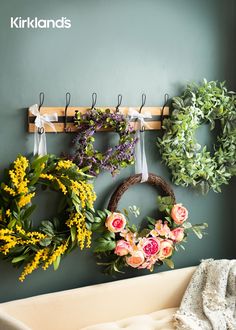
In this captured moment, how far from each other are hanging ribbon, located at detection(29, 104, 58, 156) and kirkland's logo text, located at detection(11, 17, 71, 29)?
370mm

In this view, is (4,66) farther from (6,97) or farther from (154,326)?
(154,326)

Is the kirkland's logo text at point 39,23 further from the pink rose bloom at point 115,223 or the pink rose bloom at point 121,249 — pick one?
the pink rose bloom at point 121,249

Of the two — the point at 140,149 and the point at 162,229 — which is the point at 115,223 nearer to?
the point at 162,229

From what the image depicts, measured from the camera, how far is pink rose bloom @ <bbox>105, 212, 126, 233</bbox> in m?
2.77

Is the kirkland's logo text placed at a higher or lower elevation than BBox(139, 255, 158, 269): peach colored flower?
higher

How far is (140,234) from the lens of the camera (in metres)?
2.92

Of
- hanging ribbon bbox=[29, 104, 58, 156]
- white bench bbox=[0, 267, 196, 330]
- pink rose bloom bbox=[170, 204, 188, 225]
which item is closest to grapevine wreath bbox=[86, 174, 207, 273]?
pink rose bloom bbox=[170, 204, 188, 225]

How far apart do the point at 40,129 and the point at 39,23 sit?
1.63ft

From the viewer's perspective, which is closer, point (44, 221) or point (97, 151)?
point (44, 221)

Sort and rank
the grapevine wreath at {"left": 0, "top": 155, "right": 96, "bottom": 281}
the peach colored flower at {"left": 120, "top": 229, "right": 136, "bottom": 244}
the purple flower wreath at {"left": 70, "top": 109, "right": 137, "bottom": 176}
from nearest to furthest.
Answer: the grapevine wreath at {"left": 0, "top": 155, "right": 96, "bottom": 281}, the purple flower wreath at {"left": 70, "top": 109, "right": 137, "bottom": 176}, the peach colored flower at {"left": 120, "top": 229, "right": 136, "bottom": 244}

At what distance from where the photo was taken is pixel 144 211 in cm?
305

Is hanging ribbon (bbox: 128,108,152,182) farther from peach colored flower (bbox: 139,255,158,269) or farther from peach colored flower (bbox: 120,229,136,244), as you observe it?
peach colored flower (bbox: 139,255,158,269)

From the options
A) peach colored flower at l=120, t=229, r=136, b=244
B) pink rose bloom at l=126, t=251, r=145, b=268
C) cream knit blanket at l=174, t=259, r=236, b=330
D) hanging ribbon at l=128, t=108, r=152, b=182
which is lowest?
cream knit blanket at l=174, t=259, r=236, b=330

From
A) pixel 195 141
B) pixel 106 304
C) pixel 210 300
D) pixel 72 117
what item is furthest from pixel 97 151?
pixel 210 300
